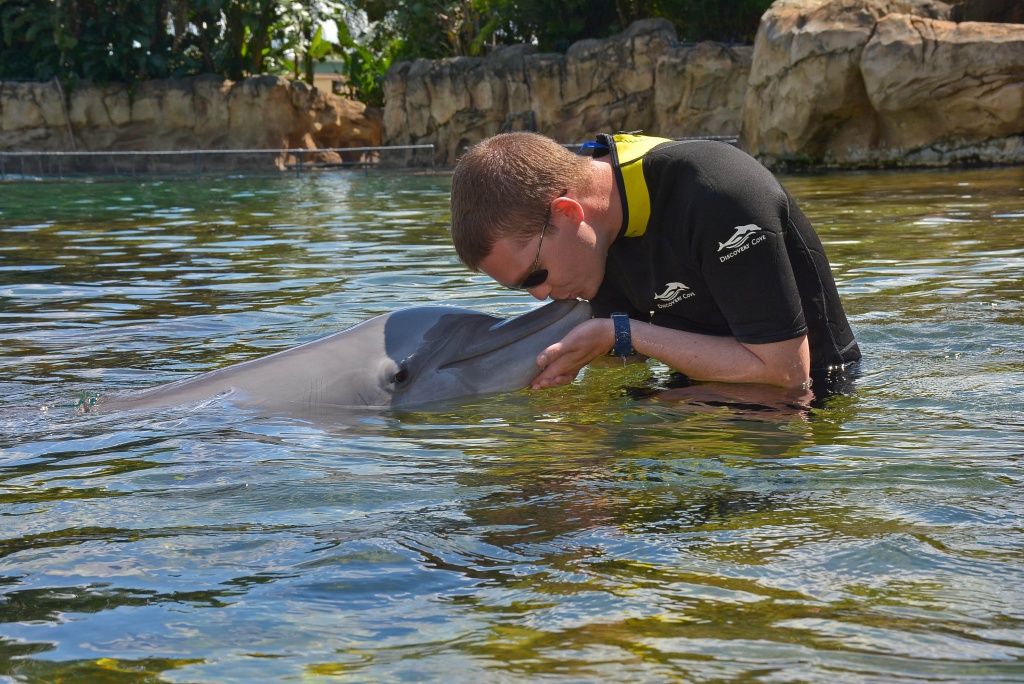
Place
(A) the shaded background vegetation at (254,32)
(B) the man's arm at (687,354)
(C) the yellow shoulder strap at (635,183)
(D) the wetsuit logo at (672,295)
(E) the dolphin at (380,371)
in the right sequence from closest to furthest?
1. (C) the yellow shoulder strap at (635,183)
2. (B) the man's arm at (687,354)
3. (D) the wetsuit logo at (672,295)
4. (E) the dolphin at (380,371)
5. (A) the shaded background vegetation at (254,32)

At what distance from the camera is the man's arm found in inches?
146

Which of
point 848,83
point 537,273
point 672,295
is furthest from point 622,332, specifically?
point 848,83

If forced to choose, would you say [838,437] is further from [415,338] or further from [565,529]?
[415,338]

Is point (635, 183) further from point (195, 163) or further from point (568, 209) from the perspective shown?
point (195, 163)

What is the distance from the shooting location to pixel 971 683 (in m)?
1.81

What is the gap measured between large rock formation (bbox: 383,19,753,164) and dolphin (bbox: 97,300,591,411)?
66.8 feet

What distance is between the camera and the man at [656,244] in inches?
133

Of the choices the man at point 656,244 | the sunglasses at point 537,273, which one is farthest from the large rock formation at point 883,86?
the sunglasses at point 537,273

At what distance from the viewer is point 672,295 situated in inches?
154

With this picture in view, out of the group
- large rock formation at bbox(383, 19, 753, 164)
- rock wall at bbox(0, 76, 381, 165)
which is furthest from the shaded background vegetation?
large rock formation at bbox(383, 19, 753, 164)

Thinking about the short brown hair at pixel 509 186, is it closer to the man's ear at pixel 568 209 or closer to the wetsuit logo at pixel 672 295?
the man's ear at pixel 568 209

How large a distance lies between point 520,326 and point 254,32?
2677cm

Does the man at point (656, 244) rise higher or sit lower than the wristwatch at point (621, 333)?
higher

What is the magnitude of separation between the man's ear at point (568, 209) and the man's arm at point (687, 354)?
43 cm
